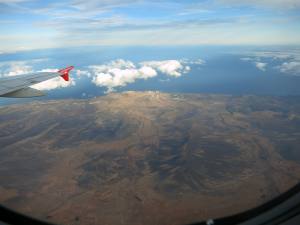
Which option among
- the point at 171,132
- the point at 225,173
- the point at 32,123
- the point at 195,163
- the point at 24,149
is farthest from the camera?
the point at 32,123

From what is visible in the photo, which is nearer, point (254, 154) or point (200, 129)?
point (254, 154)

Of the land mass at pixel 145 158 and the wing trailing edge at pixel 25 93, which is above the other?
the wing trailing edge at pixel 25 93

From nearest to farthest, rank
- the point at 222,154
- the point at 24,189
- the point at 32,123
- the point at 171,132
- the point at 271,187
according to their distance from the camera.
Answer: the point at 271,187 < the point at 24,189 < the point at 222,154 < the point at 171,132 < the point at 32,123

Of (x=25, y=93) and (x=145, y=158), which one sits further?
(x=145, y=158)

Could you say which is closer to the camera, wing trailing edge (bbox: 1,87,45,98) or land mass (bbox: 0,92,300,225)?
wing trailing edge (bbox: 1,87,45,98)

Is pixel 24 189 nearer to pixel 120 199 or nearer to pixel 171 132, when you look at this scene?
pixel 120 199

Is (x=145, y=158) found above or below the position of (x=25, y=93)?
below

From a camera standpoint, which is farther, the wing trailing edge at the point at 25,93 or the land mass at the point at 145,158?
the land mass at the point at 145,158

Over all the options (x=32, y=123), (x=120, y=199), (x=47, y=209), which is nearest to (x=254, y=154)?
(x=120, y=199)
